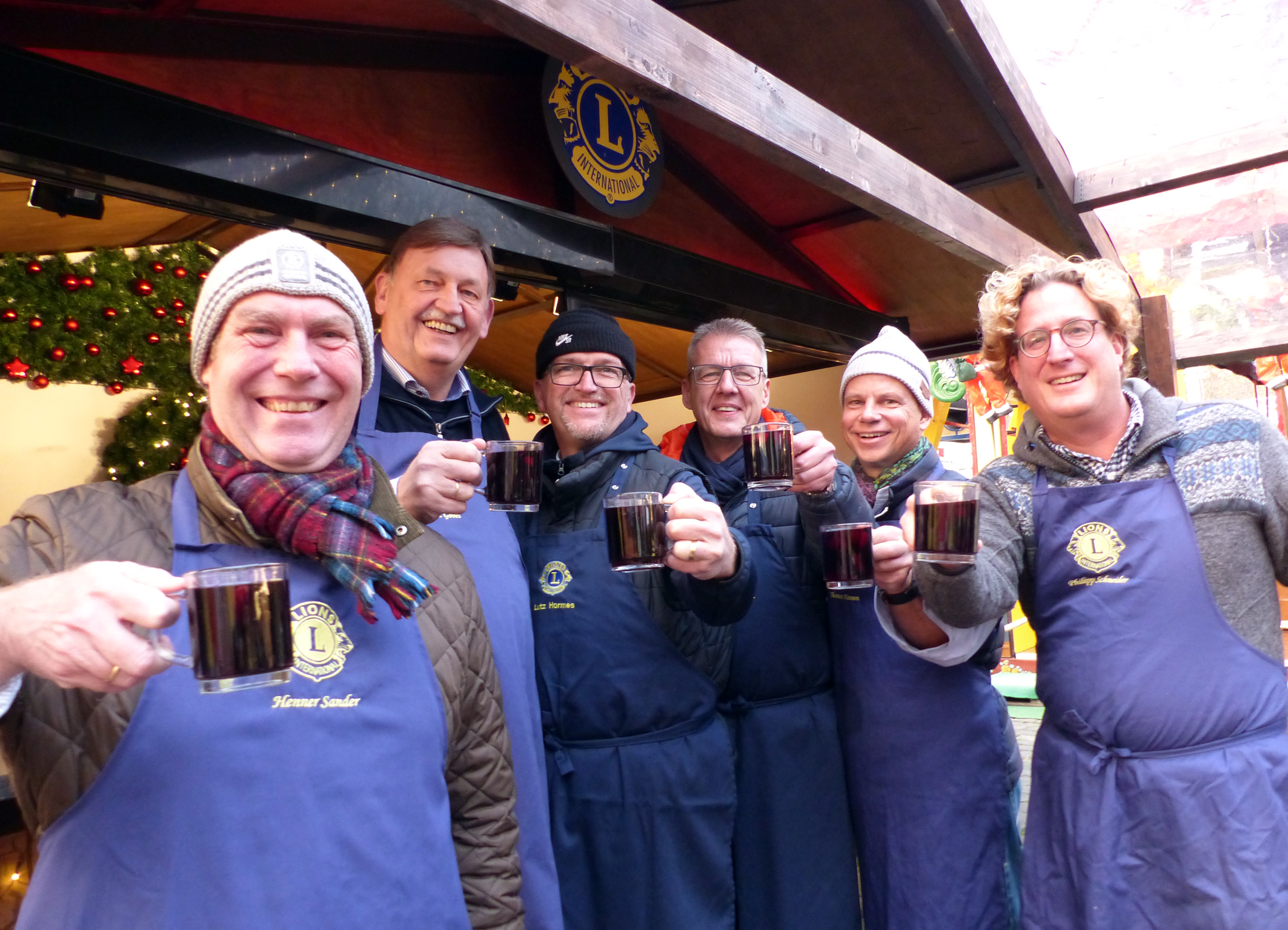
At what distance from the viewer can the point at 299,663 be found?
1201 millimetres

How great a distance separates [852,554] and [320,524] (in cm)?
118

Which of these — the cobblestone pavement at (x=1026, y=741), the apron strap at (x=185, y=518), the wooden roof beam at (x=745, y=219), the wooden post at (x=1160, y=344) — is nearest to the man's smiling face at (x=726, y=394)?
the apron strap at (x=185, y=518)

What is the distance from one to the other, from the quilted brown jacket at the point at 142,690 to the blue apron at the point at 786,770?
3.07ft

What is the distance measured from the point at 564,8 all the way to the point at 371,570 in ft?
3.99

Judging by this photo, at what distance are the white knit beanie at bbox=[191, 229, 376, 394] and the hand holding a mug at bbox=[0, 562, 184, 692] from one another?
1.37 ft

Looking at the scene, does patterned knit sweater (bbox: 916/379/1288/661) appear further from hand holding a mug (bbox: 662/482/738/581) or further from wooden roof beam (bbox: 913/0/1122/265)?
wooden roof beam (bbox: 913/0/1122/265)

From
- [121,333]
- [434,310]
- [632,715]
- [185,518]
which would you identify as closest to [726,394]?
[434,310]

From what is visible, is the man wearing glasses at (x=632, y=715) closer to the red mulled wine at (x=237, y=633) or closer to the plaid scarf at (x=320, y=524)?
the plaid scarf at (x=320, y=524)

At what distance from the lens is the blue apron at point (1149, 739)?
5.67 feet

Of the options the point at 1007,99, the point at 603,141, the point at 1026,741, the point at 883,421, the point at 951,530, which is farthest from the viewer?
the point at 1026,741

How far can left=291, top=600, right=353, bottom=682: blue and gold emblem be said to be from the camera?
1.21 meters

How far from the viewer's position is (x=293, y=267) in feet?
4.13

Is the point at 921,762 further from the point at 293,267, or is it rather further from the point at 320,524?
the point at 293,267

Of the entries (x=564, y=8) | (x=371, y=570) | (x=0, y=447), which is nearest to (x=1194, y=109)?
(x=564, y=8)
